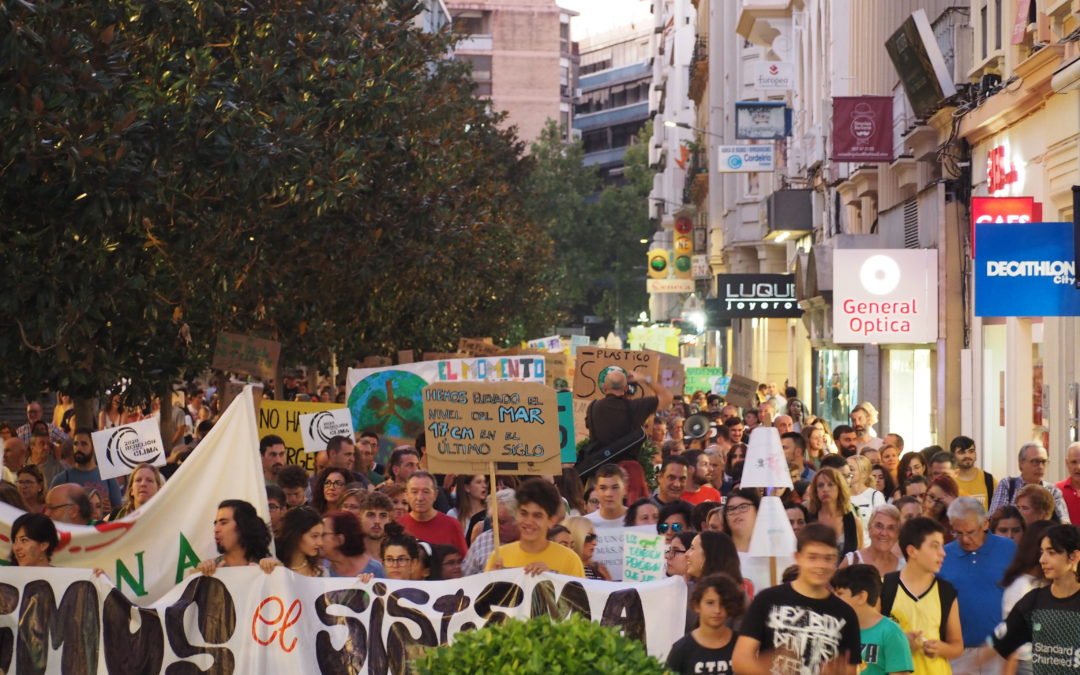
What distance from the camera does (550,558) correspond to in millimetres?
9641

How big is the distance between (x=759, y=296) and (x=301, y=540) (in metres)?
30.9

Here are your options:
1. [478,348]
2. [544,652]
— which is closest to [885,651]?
[544,652]

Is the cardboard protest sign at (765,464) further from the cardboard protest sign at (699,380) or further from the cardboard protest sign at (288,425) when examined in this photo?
the cardboard protest sign at (699,380)

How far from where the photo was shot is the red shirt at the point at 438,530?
36.7 feet

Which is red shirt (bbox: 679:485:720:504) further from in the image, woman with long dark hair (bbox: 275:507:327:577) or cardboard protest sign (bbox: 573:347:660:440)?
cardboard protest sign (bbox: 573:347:660:440)

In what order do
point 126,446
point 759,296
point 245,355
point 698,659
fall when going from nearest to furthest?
point 698,659 → point 126,446 → point 245,355 → point 759,296

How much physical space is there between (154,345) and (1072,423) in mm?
8620

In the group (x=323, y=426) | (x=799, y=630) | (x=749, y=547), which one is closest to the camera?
(x=799, y=630)

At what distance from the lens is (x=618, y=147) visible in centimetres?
14088

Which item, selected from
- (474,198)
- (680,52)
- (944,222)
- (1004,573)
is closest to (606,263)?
(680,52)

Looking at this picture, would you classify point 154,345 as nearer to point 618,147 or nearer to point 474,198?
point 474,198

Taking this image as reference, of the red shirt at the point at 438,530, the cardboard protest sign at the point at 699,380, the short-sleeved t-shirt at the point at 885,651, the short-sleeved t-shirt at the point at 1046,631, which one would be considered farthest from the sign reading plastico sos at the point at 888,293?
the short-sleeved t-shirt at the point at 885,651

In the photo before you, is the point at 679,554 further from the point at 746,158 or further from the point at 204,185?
the point at 746,158

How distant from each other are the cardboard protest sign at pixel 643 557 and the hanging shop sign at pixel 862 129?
58.1ft
